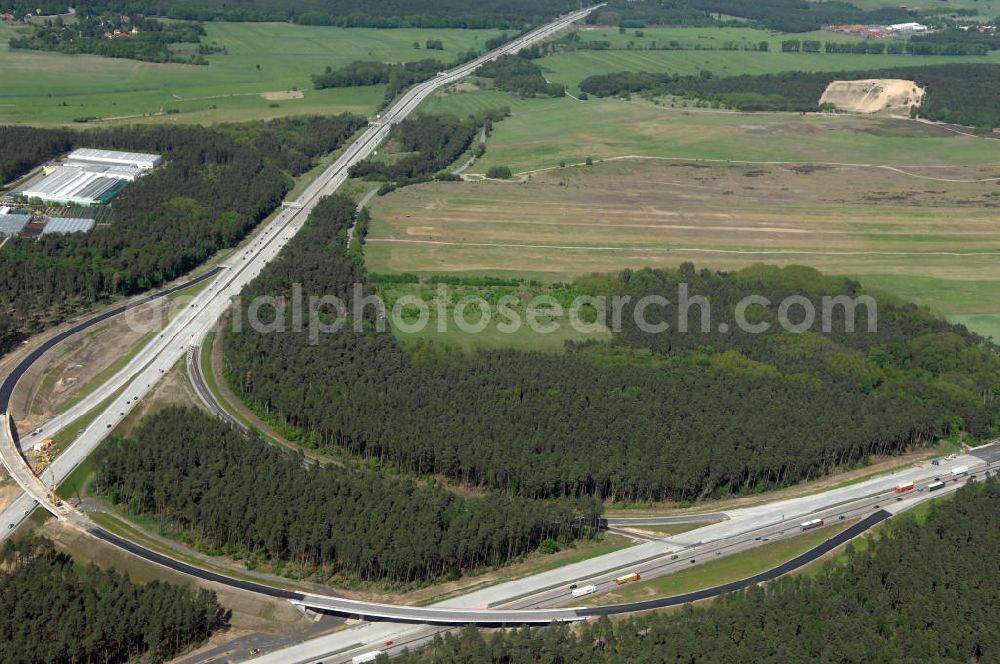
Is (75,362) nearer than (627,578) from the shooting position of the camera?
No

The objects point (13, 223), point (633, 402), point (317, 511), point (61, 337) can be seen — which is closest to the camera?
point (317, 511)

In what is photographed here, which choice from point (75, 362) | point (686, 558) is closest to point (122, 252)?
point (75, 362)

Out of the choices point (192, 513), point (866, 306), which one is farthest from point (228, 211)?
point (866, 306)

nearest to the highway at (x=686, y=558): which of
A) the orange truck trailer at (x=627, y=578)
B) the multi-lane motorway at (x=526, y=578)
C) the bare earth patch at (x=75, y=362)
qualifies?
the multi-lane motorway at (x=526, y=578)

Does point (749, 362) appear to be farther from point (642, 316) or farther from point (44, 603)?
point (44, 603)

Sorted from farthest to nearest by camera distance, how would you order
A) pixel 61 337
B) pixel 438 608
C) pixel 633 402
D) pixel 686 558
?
pixel 61 337, pixel 633 402, pixel 686 558, pixel 438 608

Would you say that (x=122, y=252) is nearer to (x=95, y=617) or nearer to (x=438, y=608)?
(x=95, y=617)
